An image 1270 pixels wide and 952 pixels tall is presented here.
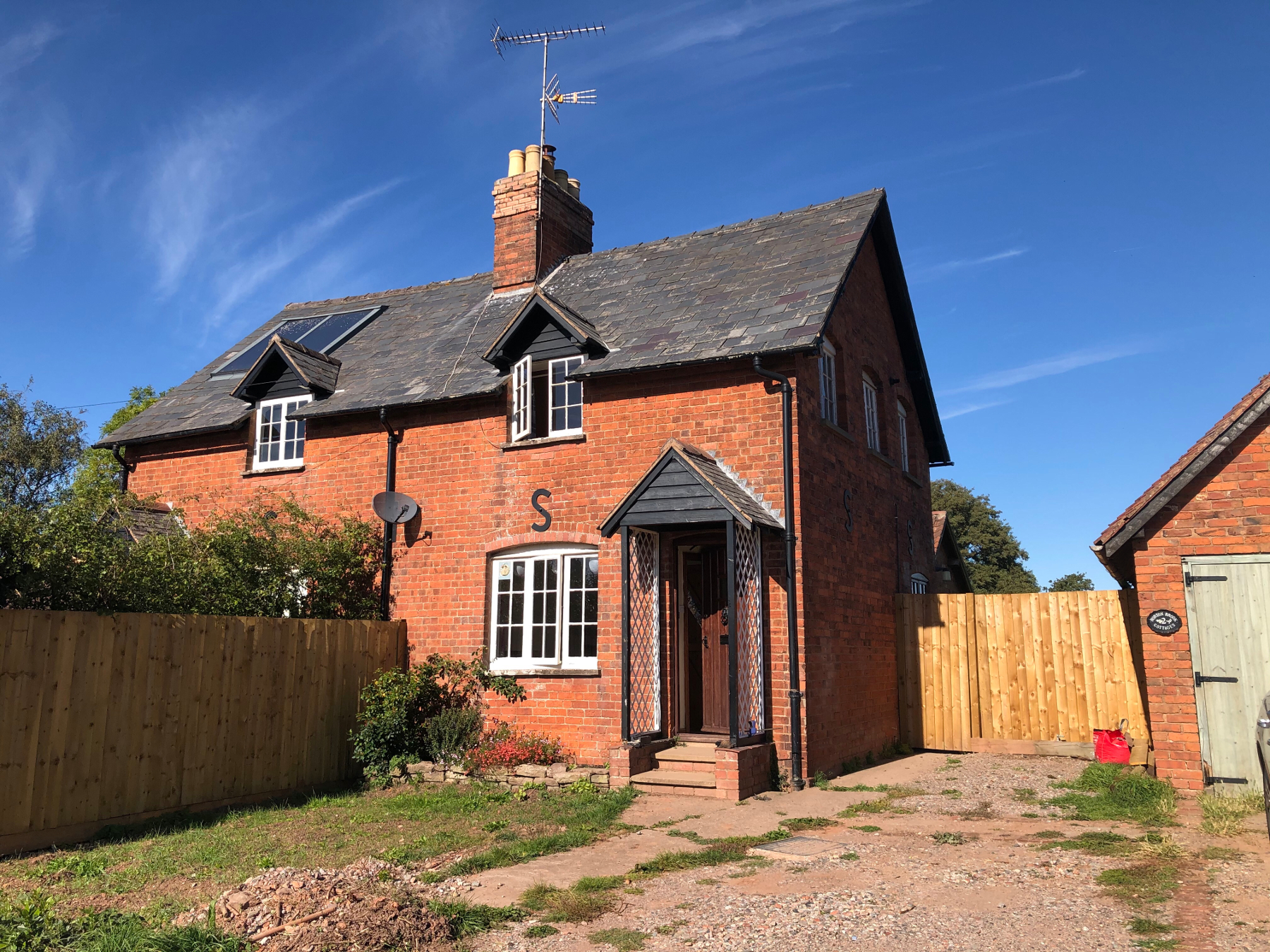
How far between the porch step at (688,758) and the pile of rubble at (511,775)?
2.34 feet

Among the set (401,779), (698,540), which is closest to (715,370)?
(698,540)

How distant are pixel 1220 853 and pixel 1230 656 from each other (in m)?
2.88

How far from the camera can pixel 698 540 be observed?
Answer: 40.9 feet

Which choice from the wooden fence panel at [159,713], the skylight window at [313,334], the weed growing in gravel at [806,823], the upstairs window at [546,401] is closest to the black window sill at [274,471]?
the skylight window at [313,334]

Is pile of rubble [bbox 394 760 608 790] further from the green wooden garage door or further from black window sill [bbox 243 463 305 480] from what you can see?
the green wooden garage door

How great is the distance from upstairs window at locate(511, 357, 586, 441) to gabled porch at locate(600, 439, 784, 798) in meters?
2.40

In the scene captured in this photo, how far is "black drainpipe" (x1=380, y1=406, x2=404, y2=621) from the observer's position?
46.2 ft

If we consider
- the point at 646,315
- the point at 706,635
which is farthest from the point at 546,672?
the point at 646,315

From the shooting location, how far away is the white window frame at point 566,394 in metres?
13.4

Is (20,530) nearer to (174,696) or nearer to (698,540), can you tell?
(174,696)

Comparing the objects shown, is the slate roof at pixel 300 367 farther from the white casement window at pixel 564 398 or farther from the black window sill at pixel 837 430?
the black window sill at pixel 837 430

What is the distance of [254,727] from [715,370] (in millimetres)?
7188

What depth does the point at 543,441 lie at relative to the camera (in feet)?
43.5

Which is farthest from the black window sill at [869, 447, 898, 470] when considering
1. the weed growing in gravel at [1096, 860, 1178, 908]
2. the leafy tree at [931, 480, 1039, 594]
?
the leafy tree at [931, 480, 1039, 594]
